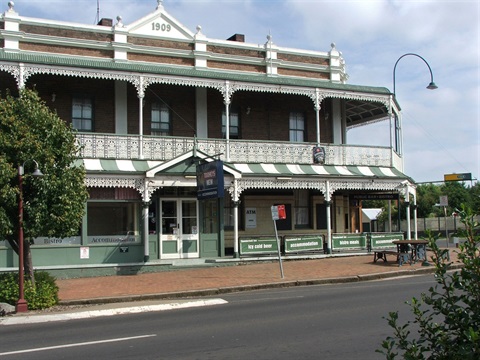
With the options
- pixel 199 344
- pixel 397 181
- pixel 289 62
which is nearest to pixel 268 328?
pixel 199 344

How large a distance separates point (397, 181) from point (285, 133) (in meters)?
5.27

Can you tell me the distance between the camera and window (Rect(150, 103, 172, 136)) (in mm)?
21656

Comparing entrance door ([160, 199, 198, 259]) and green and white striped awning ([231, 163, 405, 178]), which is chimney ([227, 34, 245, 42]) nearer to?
green and white striped awning ([231, 163, 405, 178])

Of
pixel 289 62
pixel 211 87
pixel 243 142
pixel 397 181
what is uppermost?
pixel 289 62

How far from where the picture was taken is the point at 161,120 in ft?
71.6

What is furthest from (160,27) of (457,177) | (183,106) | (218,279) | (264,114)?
(457,177)

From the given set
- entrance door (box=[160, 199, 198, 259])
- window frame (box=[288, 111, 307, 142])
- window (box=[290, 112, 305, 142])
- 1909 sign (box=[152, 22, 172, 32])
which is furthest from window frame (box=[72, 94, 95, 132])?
window (box=[290, 112, 305, 142])

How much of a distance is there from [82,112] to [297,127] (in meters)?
9.46

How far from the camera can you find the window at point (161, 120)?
2166 cm

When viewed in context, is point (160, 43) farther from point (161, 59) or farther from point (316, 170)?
point (316, 170)

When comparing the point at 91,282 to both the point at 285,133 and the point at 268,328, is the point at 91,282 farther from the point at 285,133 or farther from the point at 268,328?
the point at 285,133

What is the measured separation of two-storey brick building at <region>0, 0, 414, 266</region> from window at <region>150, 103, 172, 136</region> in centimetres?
5

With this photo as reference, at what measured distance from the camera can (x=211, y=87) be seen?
816 inches

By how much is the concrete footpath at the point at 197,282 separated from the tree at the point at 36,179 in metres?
1.87
